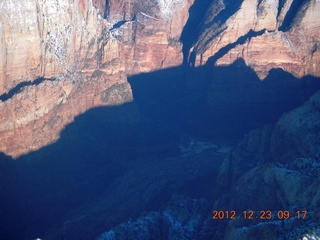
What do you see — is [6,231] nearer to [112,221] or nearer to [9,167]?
[9,167]

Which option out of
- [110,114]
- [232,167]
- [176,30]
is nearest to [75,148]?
[110,114]

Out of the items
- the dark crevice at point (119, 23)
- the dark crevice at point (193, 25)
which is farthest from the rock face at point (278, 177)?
the dark crevice at point (119, 23)

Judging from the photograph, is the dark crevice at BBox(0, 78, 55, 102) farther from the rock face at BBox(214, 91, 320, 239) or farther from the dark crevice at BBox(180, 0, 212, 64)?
the dark crevice at BBox(180, 0, 212, 64)

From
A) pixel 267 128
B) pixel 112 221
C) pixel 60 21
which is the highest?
pixel 60 21

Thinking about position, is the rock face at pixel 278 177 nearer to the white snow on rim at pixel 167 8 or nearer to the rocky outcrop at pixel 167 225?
the rocky outcrop at pixel 167 225
